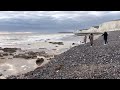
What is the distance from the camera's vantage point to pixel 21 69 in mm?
24203
